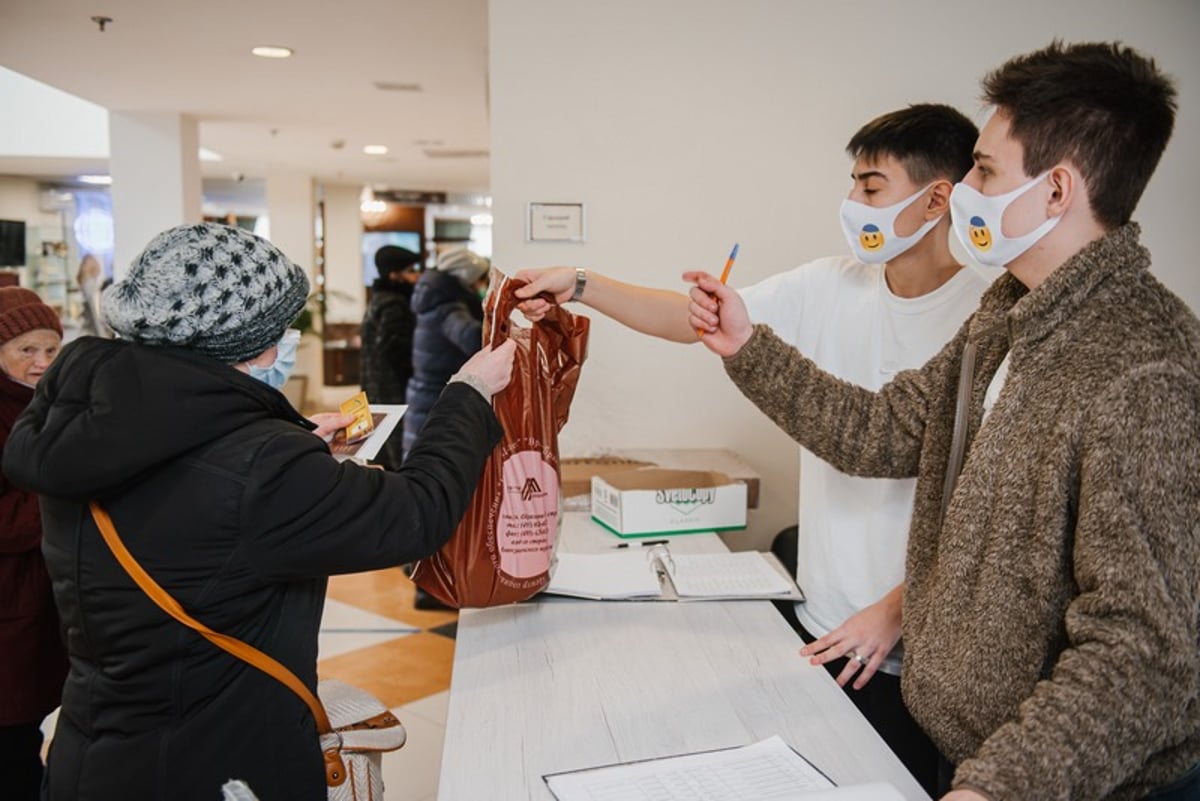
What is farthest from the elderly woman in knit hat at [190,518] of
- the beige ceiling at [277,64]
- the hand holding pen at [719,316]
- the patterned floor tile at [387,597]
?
the beige ceiling at [277,64]

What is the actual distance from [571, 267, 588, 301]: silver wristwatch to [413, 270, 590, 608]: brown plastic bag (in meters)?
0.19

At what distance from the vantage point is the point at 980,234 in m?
1.22

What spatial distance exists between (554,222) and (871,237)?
46.3 inches

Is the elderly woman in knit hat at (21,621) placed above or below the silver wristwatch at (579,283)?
below

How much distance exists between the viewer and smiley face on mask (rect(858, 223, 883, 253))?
1.75m

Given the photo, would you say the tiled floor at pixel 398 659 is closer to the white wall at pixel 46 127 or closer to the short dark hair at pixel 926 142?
the short dark hair at pixel 926 142

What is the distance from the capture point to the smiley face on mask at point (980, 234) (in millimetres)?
1208

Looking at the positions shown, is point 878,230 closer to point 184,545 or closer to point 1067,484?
point 1067,484

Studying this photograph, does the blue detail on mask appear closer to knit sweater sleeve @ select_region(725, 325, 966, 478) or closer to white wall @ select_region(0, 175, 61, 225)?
knit sweater sleeve @ select_region(725, 325, 966, 478)

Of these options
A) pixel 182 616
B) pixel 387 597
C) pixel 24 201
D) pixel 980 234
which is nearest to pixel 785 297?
pixel 980 234

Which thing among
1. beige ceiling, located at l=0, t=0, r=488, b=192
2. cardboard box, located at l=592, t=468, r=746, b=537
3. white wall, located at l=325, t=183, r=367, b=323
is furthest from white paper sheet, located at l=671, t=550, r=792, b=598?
white wall, located at l=325, t=183, r=367, b=323

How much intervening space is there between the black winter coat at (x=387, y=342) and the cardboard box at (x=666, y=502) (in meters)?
2.42

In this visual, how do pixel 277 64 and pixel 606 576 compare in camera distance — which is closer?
pixel 606 576

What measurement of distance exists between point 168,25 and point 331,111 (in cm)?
234
